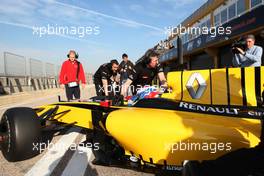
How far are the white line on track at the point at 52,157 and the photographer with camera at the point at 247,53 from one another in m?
3.10

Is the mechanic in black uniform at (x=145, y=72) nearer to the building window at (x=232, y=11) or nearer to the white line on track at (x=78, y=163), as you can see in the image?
the white line on track at (x=78, y=163)

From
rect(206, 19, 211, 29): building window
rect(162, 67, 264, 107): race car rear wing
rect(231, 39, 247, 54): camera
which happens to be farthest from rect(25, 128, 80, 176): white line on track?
rect(206, 19, 211, 29): building window

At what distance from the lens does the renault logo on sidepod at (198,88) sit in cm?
346

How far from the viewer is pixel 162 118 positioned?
105 inches

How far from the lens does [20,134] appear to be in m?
3.26

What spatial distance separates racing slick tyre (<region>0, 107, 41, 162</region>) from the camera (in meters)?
3.26

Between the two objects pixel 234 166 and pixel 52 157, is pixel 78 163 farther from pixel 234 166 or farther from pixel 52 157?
pixel 234 166

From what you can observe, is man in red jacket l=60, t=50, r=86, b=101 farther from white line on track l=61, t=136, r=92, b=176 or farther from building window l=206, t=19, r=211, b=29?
building window l=206, t=19, r=211, b=29

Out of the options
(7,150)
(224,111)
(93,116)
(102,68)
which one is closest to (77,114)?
(93,116)

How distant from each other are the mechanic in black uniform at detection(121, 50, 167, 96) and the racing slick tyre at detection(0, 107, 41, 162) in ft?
5.81

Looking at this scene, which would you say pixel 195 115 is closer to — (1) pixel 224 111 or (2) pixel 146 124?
(1) pixel 224 111

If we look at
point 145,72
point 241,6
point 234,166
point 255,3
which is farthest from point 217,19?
point 234,166

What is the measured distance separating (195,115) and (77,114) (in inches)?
59.8

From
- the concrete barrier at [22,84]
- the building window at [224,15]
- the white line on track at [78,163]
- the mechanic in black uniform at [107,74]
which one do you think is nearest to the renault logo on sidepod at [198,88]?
the white line on track at [78,163]
